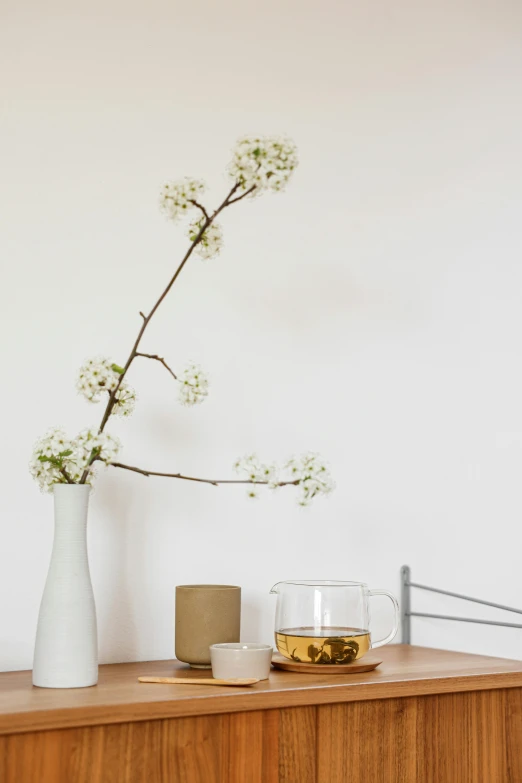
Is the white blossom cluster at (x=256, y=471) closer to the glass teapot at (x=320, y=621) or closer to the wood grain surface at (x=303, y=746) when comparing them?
the glass teapot at (x=320, y=621)

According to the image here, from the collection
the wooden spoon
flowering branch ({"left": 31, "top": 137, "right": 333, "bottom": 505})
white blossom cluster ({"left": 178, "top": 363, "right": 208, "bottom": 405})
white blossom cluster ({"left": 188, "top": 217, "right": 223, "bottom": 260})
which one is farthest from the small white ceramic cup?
white blossom cluster ({"left": 188, "top": 217, "right": 223, "bottom": 260})

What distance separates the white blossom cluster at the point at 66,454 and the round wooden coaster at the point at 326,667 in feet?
1.39

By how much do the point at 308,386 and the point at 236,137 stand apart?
0.49m

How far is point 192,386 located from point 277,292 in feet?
1.40

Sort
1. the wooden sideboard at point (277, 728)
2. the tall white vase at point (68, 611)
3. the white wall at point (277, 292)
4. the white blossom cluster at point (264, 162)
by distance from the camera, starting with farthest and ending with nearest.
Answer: the white wall at point (277, 292) < the white blossom cluster at point (264, 162) < the tall white vase at point (68, 611) < the wooden sideboard at point (277, 728)

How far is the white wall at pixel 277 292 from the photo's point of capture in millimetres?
1437

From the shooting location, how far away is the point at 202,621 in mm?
1335

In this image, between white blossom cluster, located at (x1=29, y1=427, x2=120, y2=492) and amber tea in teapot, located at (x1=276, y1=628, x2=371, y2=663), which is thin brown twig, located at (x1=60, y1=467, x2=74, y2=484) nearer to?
white blossom cluster, located at (x1=29, y1=427, x2=120, y2=492)

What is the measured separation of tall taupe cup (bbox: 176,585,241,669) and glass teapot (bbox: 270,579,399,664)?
3.2 inches

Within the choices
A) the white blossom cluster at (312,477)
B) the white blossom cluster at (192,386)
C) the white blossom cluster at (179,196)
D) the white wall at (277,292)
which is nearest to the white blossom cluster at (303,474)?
the white blossom cluster at (312,477)

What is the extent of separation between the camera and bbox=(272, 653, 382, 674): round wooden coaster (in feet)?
4.25

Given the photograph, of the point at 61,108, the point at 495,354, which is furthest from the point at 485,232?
the point at 61,108

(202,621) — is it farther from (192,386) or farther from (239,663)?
(192,386)

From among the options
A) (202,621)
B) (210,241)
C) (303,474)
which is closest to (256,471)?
(303,474)
